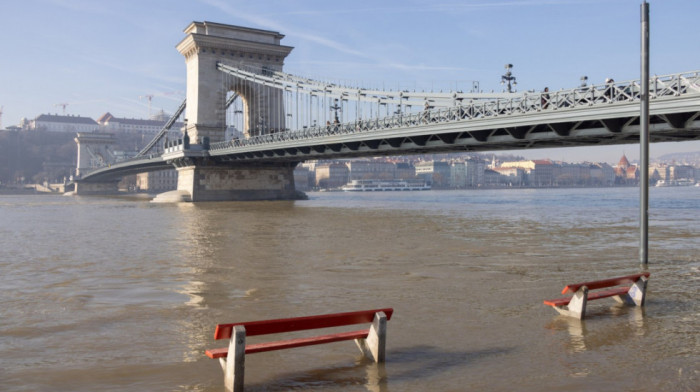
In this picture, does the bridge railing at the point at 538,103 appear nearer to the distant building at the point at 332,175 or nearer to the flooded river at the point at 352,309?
the flooded river at the point at 352,309

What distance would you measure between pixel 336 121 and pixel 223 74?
2505 centimetres

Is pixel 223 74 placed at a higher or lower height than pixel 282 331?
higher

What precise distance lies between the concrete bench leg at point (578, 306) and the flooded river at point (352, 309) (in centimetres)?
16

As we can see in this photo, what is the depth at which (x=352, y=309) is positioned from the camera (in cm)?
938

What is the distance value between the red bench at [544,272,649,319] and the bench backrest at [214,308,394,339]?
3.22 metres

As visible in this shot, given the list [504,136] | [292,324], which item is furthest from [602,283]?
[504,136]

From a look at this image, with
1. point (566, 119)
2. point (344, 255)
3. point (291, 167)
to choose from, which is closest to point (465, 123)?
point (566, 119)

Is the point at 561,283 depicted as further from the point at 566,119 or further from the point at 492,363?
the point at 566,119

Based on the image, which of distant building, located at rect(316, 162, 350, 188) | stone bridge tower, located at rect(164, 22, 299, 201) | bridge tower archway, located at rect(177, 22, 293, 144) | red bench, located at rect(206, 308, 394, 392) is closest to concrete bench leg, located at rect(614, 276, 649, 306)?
red bench, located at rect(206, 308, 394, 392)

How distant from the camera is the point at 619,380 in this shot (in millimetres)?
6004

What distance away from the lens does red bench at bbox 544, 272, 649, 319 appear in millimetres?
8375

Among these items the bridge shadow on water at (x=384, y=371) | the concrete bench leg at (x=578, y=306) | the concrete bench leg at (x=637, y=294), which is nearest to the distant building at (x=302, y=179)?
the concrete bench leg at (x=637, y=294)

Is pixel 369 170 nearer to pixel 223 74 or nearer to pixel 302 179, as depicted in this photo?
pixel 302 179

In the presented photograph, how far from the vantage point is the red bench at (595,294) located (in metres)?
8.38
